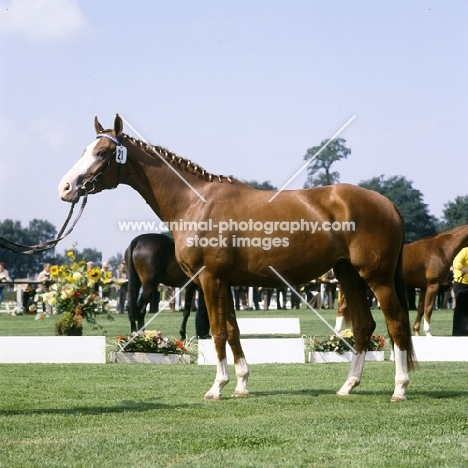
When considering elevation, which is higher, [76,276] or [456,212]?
[456,212]

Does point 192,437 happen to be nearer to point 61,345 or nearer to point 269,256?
point 269,256

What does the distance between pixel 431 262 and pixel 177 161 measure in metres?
10.9

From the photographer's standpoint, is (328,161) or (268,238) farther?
(328,161)

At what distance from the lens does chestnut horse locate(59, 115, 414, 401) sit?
8.24 metres

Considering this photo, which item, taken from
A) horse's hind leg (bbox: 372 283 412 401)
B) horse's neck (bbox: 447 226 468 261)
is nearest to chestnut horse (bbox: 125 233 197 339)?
horse's neck (bbox: 447 226 468 261)

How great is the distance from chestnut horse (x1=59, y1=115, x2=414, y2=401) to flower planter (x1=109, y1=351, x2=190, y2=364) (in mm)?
3634

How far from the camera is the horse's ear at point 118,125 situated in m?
8.41

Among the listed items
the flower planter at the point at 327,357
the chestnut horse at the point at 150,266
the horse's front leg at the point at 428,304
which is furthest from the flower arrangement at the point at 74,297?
the horse's front leg at the point at 428,304

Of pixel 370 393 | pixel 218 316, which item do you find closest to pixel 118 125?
pixel 218 316

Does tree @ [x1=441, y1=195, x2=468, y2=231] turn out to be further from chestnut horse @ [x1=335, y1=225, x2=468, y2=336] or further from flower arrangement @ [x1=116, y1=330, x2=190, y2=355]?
flower arrangement @ [x1=116, y1=330, x2=190, y2=355]

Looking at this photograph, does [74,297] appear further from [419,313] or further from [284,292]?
[284,292]

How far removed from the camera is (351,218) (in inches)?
324

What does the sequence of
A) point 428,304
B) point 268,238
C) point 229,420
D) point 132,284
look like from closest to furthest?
point 229,420 < point 268,238 < point 132,284 < point 428,304

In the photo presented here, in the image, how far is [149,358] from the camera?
1205 centimetres
